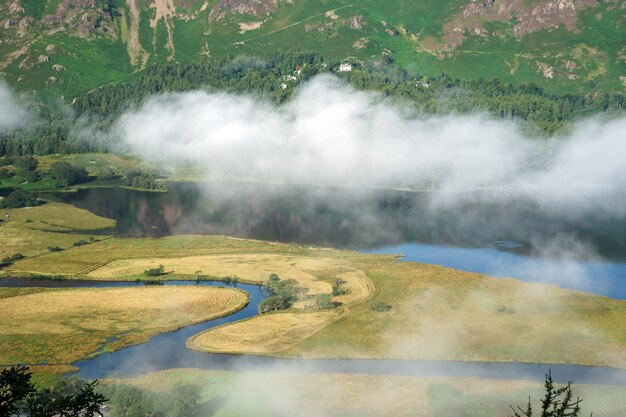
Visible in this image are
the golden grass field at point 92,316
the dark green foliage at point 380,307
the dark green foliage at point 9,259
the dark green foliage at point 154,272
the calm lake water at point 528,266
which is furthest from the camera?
the dark green foliage at point 9,259

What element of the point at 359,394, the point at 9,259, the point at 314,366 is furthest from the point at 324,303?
the point at 9,259

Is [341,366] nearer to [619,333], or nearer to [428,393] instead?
[428,393]

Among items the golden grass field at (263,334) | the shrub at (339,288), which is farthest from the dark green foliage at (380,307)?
the shrub at (339,288)

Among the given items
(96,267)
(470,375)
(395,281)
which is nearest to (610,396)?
(470,375)

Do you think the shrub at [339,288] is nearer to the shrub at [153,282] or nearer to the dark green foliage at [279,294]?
the dark green foliage at [279,294]

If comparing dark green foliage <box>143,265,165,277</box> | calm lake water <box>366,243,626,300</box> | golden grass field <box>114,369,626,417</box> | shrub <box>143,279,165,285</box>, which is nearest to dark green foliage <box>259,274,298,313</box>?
shrub <box>143,279,165,285</box>

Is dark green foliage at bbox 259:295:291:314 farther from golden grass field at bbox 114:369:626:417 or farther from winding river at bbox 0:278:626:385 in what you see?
golden grass field at bbox 114:369:626:417
